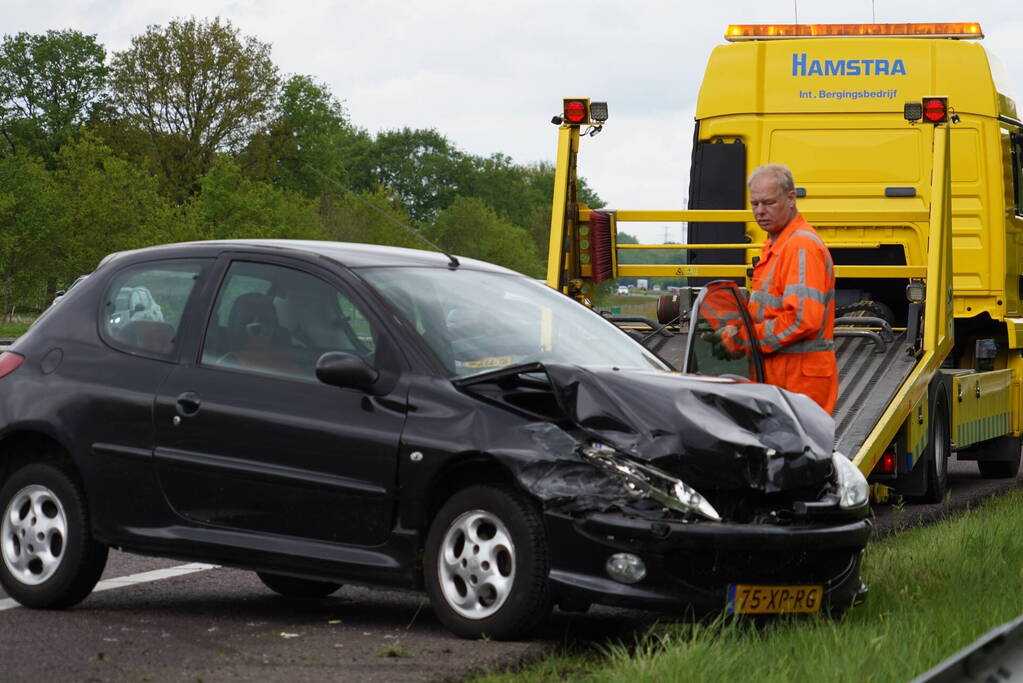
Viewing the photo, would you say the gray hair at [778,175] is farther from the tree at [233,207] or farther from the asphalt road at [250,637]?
the tree at [233,207]

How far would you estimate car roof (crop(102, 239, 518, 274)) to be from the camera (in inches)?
295

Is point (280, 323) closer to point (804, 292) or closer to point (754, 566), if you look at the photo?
point (754, 566)

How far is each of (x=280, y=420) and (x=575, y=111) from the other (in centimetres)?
620

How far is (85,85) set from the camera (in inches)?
3127

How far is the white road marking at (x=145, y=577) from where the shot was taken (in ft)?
27.1

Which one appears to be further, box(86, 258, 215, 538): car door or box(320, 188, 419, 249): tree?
box(320, 188, 419, 249): tree

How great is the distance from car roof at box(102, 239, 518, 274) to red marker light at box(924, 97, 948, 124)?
576 cm

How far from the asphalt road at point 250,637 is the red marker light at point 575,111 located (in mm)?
5100

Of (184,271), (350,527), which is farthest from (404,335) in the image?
(184,271)

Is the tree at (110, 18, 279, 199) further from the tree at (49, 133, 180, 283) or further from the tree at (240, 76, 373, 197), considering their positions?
the tree at (49, 133, 180, 283)

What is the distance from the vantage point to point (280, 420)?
7.09m

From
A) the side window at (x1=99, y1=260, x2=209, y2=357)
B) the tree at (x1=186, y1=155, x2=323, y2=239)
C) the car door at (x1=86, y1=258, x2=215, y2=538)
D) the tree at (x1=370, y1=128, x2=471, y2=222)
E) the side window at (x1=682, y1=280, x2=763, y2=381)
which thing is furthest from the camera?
the tree at (x1=370, y1=128, x2=471, y2=222)

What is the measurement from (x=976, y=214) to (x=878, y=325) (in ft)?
5.88

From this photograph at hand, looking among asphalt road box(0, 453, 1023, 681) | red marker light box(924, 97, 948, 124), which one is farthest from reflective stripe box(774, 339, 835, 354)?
red marker light box(924, 97, 948, 124)
